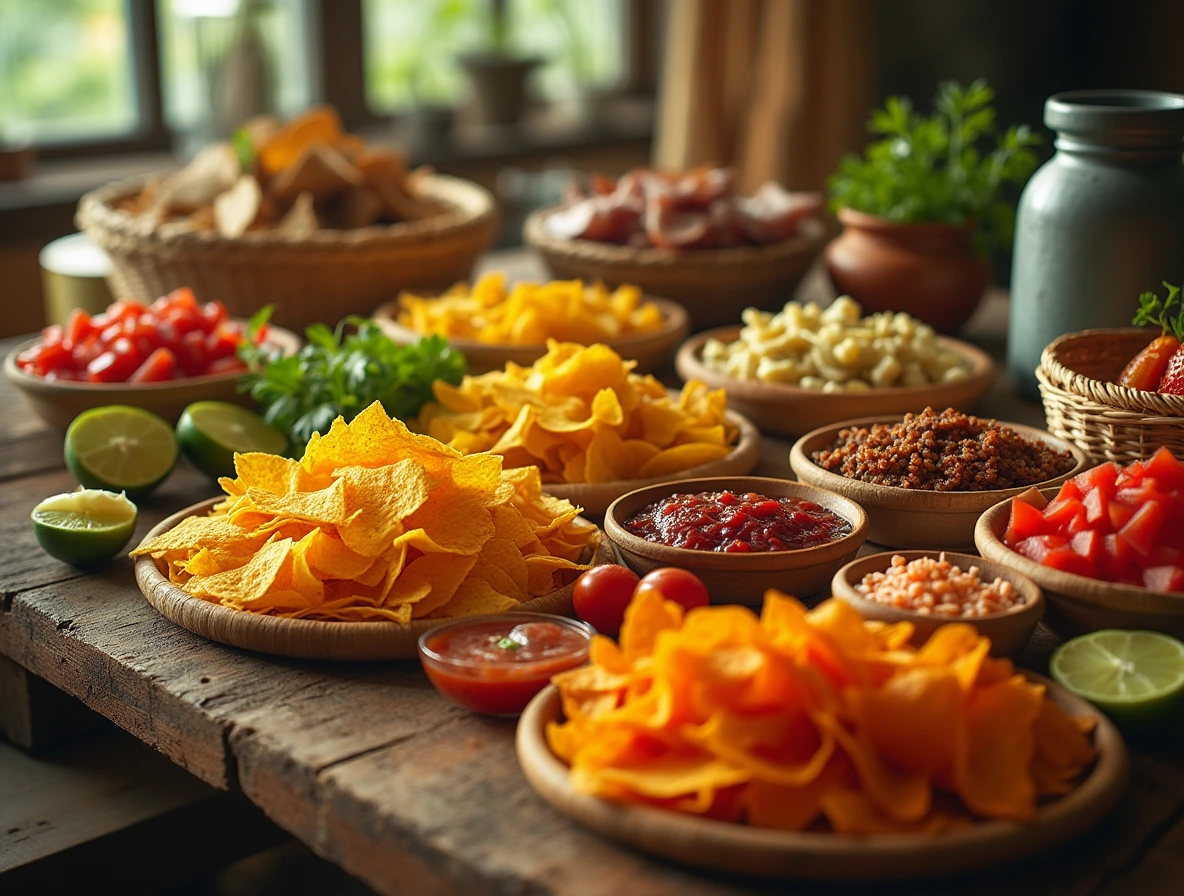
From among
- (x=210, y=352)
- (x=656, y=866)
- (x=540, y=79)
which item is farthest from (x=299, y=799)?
(x=540, y=79)

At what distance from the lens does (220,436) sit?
7.75ft

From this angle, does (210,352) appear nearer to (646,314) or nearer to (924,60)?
(646,314)

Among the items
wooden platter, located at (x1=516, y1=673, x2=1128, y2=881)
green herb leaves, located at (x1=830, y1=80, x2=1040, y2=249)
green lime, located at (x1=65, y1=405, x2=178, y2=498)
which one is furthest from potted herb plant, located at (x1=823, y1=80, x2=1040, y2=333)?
wooden platter, located at (x1=516, y1=673, x2=1128, y2=881)

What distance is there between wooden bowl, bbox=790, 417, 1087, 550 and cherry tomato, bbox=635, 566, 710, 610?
420 mm

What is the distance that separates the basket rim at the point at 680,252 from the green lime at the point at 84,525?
56.4 inches

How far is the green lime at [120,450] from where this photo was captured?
7.47 feet

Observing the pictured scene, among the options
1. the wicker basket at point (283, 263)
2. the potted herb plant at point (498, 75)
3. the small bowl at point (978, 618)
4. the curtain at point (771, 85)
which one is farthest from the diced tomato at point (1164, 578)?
the potted herb plant at point (498, 75)

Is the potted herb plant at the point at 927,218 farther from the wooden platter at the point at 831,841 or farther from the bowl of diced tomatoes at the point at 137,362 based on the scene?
the wooden platter at the point at 831,841

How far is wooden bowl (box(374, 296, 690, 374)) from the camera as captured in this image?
273 centimetres

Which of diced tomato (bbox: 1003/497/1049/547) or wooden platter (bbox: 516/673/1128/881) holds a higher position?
diced tomato (bbox: 1003/497/1049/547)

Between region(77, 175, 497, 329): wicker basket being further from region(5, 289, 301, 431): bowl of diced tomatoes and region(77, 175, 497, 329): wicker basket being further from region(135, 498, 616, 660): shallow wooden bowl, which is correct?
region(135, 498, 616, 660): shallow wooden bowl

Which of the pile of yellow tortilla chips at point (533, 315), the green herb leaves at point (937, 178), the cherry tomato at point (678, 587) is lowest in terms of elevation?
the cherry tomato at point (678, 587)

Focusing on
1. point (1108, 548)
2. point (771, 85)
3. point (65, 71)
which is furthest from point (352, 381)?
point (65, 71)

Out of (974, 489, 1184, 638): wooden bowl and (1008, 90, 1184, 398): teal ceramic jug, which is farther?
(1008, 90, 1184, 398): teal ceramic jug
